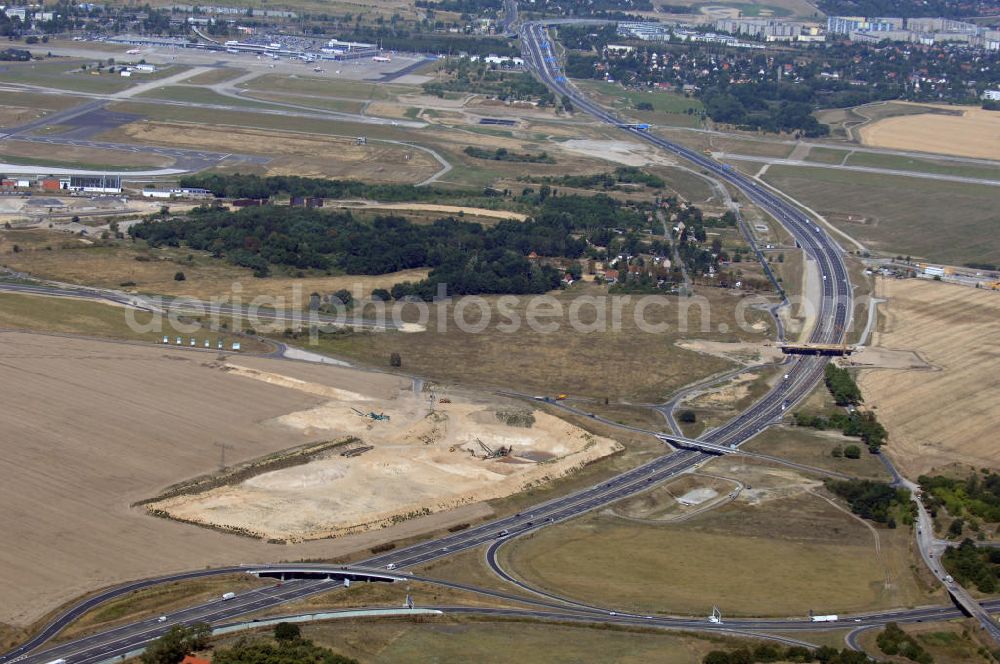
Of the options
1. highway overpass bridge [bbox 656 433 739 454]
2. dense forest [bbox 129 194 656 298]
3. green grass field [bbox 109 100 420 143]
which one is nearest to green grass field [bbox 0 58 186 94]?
green grass field [bbox 109 100 420 143]

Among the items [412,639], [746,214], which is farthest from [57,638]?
[746,214]

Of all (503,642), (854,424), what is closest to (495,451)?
(503,642)

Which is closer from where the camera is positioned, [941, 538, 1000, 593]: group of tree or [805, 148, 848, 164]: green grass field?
[941, 538, 1000, 593]: group of tree

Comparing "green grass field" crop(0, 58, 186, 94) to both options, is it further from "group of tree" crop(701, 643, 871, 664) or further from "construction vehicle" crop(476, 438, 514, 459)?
"group of tree" crop(701, 643, 871, 664)

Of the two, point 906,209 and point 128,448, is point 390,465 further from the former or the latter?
point 906,209

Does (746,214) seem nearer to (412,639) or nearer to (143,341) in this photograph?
(143,341)

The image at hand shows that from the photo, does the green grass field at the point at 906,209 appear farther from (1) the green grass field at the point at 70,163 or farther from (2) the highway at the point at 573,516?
(1) the green grass field at the point at 70,163

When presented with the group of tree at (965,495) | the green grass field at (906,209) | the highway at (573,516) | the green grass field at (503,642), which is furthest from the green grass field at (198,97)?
the green grass field at (503,642)
